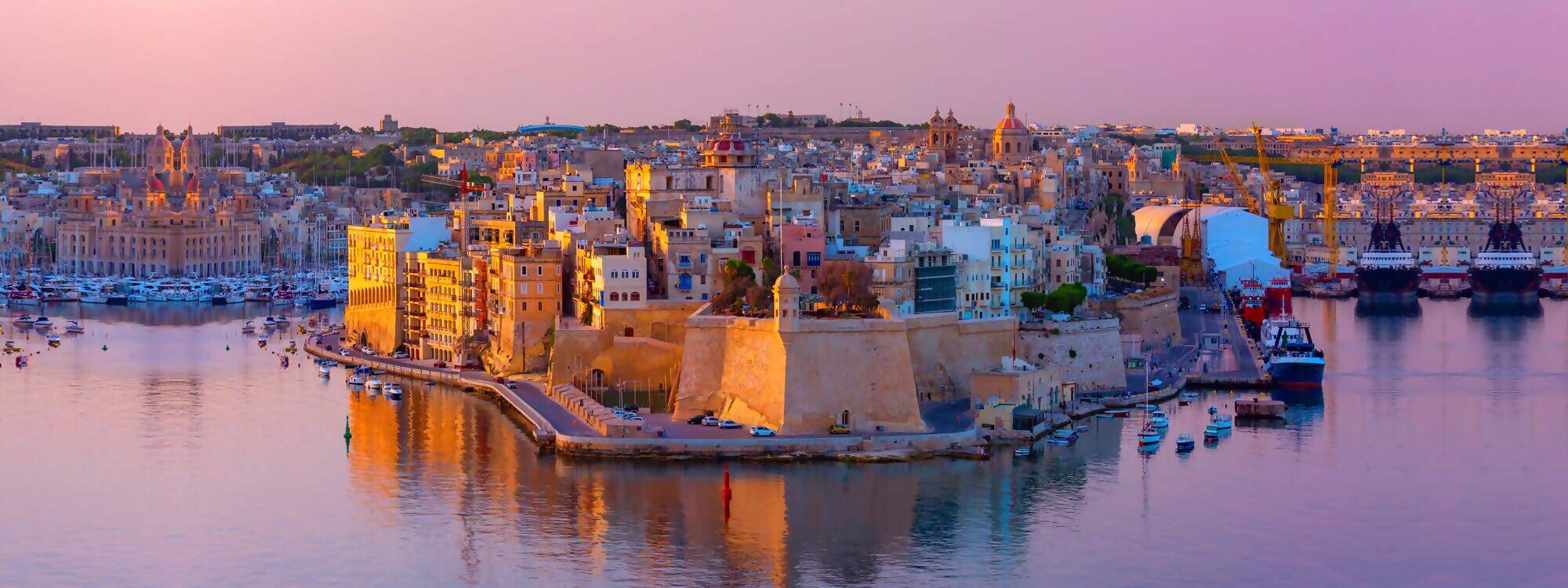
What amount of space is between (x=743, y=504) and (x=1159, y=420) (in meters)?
5.20

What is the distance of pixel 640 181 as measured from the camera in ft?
87.8

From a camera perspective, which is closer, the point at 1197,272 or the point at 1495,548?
the point at 1495,548

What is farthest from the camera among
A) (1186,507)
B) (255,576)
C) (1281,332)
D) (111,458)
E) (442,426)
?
(1281,332)

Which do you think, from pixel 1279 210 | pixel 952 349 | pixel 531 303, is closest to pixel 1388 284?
pixel 1279 210

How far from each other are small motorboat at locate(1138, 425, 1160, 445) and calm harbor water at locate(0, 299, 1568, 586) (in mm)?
108

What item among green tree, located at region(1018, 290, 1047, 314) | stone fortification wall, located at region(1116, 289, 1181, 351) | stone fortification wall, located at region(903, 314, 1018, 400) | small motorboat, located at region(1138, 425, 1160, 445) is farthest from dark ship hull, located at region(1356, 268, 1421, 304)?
small motorboat, located at region(1138, 425, 1160, 445)

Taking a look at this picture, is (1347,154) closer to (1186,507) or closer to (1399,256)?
(1399,256)

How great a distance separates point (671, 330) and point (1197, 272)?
14.8 metres

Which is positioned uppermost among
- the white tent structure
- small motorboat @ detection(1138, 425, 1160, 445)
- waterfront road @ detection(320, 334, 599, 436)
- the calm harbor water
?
the white tent structure

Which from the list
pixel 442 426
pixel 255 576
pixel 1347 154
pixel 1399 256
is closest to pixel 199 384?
pixel 442 426

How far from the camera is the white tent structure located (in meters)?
38.2

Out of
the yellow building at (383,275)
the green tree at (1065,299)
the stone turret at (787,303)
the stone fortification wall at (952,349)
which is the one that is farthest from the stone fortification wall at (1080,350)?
the yellow building at (383,275)

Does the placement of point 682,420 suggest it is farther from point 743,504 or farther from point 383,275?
point 383,275

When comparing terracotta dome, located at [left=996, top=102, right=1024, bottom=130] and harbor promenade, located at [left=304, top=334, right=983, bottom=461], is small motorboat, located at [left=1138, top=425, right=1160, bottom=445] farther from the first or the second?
terracotta dome, located at [left=996, top=102, right=1024, bottom=130]
